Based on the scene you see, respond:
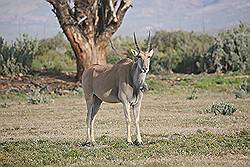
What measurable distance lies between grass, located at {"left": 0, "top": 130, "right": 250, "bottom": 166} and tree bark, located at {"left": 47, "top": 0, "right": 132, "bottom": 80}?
67.0 feet

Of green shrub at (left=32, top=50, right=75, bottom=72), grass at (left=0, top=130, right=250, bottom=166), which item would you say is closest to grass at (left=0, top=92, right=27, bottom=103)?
green shrub at (left=32, top=50, right=75, bottom=72)

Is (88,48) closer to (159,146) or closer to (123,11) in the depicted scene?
(123,11)

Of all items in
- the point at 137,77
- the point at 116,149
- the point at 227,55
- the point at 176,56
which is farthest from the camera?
the point at 176,56

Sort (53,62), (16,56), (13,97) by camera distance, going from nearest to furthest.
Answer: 1. (13,97)
2. (16,56)
3. (53,62)

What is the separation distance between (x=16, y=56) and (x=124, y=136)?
27.0m

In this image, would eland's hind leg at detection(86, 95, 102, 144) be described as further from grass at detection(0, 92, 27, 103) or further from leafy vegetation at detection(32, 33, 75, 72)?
leafy vegetation at detection(32, 33, 75, 72)

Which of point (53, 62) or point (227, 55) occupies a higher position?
point (227, 55)

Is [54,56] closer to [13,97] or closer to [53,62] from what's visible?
[53,62]

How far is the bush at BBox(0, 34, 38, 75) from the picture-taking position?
136ft

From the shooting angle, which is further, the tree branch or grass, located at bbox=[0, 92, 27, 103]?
the tree branch

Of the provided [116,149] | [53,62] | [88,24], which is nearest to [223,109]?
[116,149]

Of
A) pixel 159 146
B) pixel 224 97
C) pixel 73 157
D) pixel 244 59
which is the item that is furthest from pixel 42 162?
pixel 244 59

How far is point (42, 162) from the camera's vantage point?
12766 mm

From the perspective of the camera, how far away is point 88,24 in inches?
1444
